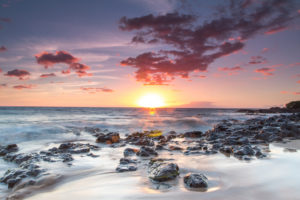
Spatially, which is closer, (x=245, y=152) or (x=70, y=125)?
(x=245, y=152)

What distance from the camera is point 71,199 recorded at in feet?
11.1

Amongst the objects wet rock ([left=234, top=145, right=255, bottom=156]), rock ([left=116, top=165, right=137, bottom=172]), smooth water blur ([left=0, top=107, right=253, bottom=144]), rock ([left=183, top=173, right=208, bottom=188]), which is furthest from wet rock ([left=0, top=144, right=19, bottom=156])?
wet rock ([left=234, top=145, right=255, bottom=156])

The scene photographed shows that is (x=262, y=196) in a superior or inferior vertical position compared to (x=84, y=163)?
superior

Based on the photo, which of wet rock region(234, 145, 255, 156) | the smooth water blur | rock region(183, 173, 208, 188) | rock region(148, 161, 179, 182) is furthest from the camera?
the smooth water blur

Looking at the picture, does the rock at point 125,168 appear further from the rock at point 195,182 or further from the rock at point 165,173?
the rock at point 195,182

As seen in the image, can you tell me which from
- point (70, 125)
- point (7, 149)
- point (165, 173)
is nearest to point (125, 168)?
point (165, 173)

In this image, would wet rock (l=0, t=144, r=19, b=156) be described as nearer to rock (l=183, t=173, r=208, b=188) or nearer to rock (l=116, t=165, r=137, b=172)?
rock (l=116, t=165, r=137, b=172)

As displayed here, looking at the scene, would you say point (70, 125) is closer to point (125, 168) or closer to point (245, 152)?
point (125, 168)

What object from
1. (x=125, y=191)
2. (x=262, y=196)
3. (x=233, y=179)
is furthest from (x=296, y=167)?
(x=125, y=191)

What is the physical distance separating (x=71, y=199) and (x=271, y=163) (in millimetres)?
5358

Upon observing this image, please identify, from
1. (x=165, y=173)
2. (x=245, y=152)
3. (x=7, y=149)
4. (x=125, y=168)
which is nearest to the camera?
(x=165, y=173)

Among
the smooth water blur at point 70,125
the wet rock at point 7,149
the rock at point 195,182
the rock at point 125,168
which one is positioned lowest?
the smooth water blur at point 70,125

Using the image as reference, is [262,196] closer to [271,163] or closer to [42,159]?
[271,163]

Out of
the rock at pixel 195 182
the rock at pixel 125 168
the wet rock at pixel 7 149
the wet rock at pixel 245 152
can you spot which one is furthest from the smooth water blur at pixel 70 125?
the wet rock at pixel 245 152
